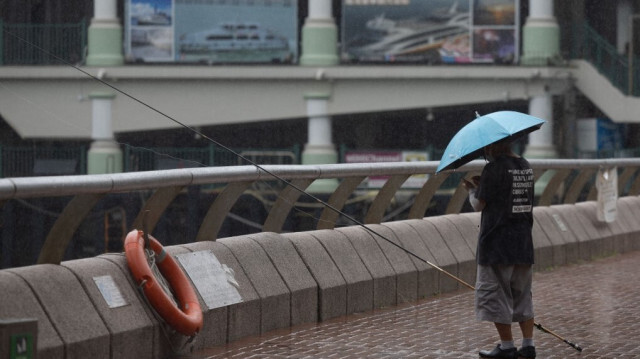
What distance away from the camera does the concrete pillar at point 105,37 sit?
4159cm

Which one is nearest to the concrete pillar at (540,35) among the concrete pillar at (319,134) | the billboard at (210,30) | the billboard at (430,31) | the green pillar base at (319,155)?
the billboard at (430,31)

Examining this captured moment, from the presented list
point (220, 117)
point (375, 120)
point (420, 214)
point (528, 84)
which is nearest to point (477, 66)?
point (528, 84)

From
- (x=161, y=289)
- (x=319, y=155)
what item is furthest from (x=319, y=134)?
(x=161, y=289)

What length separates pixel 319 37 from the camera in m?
41.3

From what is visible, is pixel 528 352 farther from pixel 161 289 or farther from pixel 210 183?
pixel 161 289

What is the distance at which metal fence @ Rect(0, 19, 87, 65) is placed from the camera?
116 feet

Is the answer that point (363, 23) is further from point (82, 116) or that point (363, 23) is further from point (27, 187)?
point (27, 187)

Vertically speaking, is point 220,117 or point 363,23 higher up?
point 363,23

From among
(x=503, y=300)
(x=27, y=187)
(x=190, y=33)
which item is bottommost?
(x=503, y=300)

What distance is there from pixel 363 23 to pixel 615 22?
7656 mm

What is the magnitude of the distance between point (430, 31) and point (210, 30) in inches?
260

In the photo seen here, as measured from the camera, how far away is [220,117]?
137 feet

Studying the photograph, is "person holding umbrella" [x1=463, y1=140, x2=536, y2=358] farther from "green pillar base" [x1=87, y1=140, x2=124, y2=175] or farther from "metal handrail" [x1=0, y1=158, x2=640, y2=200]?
"green pillar base" [x1=87, y1=140, x2=124, y2=175]

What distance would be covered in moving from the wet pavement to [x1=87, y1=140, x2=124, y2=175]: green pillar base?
20915mm
